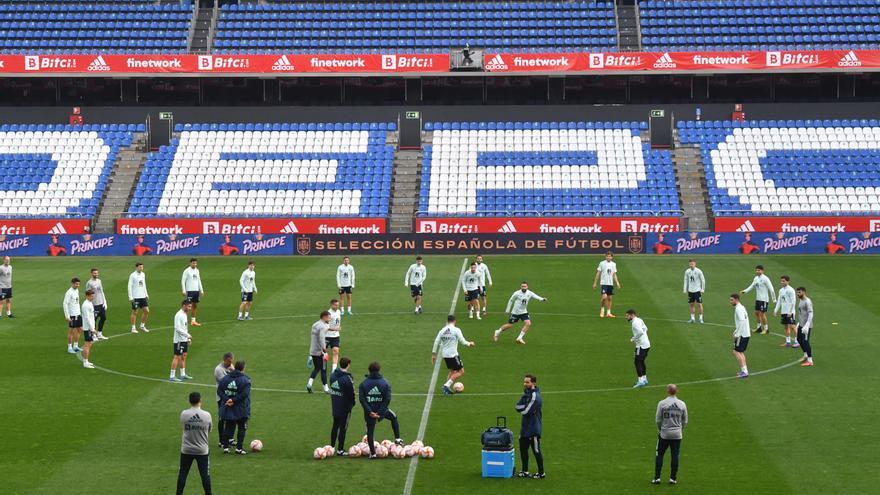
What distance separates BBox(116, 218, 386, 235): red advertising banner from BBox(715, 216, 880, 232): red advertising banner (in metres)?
16.9

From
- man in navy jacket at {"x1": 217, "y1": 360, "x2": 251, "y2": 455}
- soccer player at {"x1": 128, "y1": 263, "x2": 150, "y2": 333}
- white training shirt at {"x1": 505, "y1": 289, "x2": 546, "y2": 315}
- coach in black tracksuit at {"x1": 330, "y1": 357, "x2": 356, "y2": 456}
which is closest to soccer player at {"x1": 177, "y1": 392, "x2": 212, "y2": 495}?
man in navy jacket at {"x1": 217, "y1": 360, "x2": 251, "y2": 455}

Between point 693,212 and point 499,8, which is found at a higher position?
point 499,8

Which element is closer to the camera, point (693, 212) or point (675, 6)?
point (693, 212)

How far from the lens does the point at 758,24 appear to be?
2672 inches

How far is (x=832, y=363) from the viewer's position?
89.7 ft

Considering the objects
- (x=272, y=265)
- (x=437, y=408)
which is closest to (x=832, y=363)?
(x=437, y=408)

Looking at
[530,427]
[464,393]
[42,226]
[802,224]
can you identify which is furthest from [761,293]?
[42,226]

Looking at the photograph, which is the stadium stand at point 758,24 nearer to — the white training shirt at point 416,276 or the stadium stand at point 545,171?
the stadium stand at point 545,171

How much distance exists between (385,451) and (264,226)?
3610cm

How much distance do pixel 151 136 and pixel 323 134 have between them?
10214 mm

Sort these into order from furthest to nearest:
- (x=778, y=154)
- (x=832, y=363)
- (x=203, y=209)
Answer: (x=778, y=154)
(x=203, y=209)
(x=832, y=363)

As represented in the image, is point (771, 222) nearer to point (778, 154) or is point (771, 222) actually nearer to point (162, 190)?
point (778, 154)

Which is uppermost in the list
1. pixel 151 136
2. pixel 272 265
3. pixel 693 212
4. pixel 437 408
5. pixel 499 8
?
pixel 499 8

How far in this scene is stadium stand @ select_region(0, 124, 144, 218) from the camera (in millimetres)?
58469
